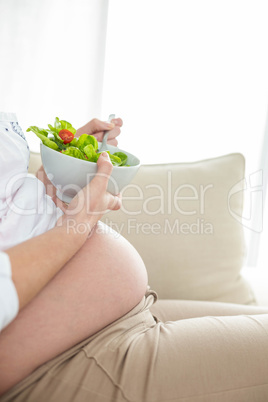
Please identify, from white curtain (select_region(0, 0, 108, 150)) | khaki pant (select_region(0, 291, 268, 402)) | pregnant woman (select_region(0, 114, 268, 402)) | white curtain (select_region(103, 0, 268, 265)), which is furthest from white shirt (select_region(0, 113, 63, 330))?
white curtain (select_region(103, 0, 268, 265))

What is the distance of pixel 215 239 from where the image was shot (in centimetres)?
134

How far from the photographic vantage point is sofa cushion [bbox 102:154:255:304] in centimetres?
130

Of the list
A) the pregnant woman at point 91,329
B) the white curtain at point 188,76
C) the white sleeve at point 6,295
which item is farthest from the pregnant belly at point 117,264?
the white curtain at point 188,76

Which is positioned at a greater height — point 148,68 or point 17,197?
point 148,68

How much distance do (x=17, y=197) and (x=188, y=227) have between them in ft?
1.95

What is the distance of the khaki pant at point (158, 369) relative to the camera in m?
0.73

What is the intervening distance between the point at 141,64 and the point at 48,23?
0.47 metres

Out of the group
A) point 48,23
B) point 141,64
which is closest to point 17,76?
point 48,23

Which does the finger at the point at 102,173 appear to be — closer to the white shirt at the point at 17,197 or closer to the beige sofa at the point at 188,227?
the white shirt at the point at 17,197

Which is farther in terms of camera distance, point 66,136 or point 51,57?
point 51,57

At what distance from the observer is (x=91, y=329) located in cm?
81

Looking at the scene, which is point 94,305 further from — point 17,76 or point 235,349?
point 17,76

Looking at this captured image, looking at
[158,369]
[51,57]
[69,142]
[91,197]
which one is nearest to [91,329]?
[158,369]

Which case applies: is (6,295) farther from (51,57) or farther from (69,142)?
(51,57)
